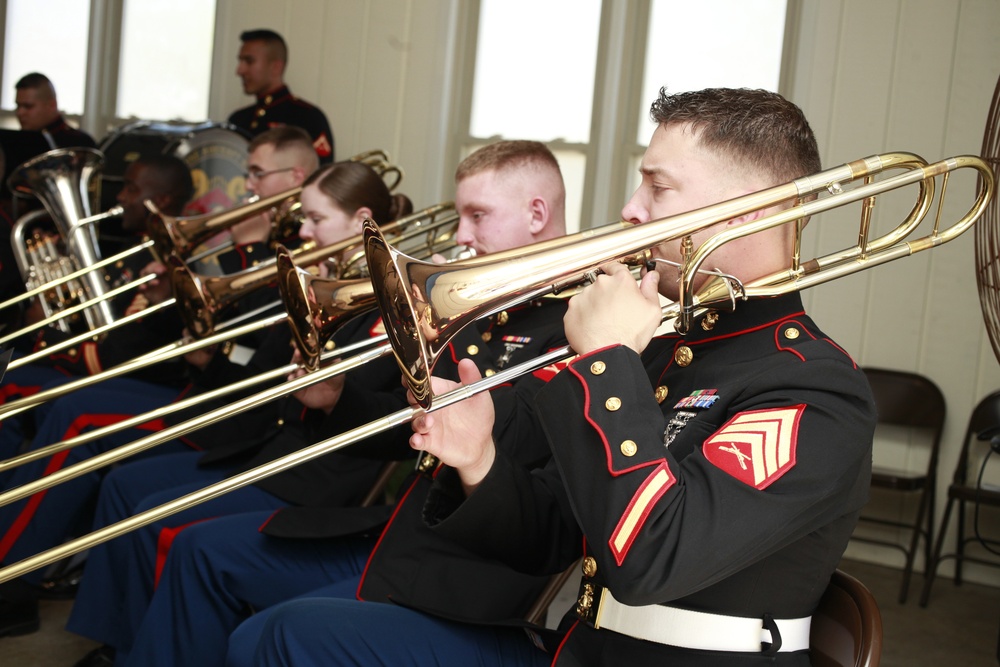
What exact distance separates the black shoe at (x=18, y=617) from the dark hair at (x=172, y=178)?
6.85 ft

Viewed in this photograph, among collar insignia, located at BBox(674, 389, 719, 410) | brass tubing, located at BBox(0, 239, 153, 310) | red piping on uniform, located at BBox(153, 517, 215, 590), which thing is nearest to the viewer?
collar insignia, located at BBox(674, 389, 719, 410)

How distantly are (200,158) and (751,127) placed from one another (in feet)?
12.1

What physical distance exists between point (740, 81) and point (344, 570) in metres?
3.26

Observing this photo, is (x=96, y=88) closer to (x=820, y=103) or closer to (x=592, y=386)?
(x=820, y=103)

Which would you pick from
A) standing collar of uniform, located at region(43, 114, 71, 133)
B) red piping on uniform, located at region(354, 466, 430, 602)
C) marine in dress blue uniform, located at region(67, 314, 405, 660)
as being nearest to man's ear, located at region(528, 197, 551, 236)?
marine in dress blue uniform, located at region(67, 314, 405, 660)

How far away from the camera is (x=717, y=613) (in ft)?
4.13

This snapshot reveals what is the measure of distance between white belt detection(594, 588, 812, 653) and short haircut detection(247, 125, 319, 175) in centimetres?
284

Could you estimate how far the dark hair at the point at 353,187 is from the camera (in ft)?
9.76

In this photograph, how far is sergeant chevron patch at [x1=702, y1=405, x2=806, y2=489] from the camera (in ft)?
A: 3.80

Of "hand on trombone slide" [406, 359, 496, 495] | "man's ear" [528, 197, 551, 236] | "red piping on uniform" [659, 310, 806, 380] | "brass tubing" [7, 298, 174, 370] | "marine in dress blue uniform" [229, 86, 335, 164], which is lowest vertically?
"brass tubing" [7, 298, 174, 370]

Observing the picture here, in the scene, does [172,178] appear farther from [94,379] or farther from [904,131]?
[904,131]

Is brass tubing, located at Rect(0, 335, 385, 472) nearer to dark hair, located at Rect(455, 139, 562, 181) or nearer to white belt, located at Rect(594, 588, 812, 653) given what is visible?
dark hair, located at Rect(455, 139, 562, 181)

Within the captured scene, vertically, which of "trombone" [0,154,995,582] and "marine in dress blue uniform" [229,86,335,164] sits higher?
"marine in dress blue uniform" [229,86,335,164]

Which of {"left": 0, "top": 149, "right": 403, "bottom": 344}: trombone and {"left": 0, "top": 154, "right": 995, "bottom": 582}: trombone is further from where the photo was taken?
{"left": 0, "top": 149, "right": 403, "bottom": 344}: trombone
